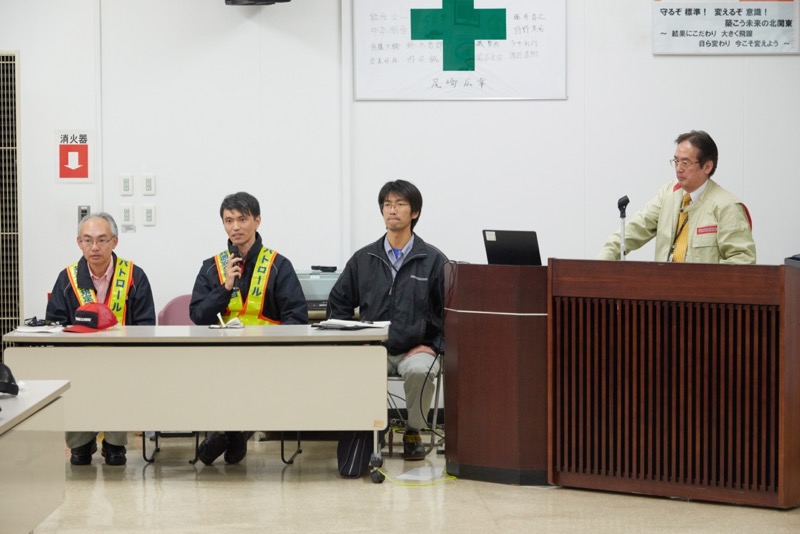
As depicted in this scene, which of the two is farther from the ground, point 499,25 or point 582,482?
point 499,25

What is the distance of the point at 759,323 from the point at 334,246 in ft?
8.52

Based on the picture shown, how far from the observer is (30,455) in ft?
8.84

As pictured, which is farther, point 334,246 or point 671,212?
point 334,246

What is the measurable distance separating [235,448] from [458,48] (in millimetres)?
2506

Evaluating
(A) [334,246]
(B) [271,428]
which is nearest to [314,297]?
(A) [334,246]

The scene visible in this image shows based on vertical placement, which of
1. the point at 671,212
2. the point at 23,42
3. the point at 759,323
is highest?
the point at 23,42

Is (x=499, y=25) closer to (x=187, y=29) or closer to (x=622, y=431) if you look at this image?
(x=187, y=29)

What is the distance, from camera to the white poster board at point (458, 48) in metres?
5.63

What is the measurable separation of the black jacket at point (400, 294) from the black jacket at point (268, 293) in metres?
0.23

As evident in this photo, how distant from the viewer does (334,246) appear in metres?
5.67

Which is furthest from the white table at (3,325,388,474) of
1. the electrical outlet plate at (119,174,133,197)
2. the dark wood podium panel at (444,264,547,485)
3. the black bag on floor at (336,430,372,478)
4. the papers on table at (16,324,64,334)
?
the electrical outlet plate at (119,174,133,197)

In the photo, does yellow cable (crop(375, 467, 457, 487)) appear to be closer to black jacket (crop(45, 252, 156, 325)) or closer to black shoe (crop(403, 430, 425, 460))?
black shoe (crop(403, 430, 425, 460))

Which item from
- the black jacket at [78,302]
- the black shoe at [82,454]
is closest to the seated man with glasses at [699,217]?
the black jacket at [78,302]

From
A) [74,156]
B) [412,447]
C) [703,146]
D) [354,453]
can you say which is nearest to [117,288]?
[74,156]
